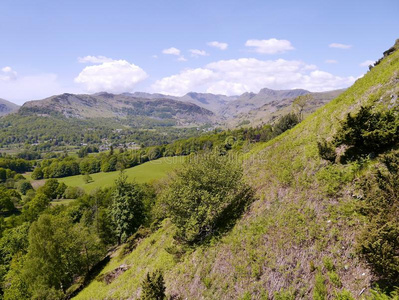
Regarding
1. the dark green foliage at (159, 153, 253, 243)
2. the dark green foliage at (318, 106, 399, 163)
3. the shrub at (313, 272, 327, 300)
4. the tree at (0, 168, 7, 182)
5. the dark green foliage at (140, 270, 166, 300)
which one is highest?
the dark green foliage at (318, 106, 399, 163)

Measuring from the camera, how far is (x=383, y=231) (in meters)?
10.6

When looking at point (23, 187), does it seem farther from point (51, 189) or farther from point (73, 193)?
point (73, 193)

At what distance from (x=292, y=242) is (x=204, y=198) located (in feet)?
29.2

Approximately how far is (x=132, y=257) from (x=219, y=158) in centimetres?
2324

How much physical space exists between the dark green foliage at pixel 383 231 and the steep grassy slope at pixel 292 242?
1663 millimetres

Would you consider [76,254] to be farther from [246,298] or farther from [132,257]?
[246,298]

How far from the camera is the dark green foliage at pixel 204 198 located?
2245 cm

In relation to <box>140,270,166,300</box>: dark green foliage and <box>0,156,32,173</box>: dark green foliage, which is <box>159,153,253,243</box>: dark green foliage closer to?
<box>140,270,166,300</box>: dark green foliage

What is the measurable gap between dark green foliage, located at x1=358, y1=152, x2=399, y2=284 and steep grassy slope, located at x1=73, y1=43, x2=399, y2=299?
→ 166 cm

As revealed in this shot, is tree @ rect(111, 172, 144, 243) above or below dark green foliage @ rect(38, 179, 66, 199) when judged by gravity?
above

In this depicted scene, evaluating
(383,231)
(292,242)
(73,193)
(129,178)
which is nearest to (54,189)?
(73,193)

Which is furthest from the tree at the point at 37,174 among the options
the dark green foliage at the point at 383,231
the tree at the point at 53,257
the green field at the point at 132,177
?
the dark green foliage at the point at 383,231

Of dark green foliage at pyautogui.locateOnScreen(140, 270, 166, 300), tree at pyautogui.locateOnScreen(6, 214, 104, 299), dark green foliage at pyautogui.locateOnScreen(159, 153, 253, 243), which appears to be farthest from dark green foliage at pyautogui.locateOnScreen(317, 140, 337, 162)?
tree at pyautogui.locateOnScreen(6, 214, 104, 299)

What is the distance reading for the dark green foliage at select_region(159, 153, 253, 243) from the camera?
22.5m
